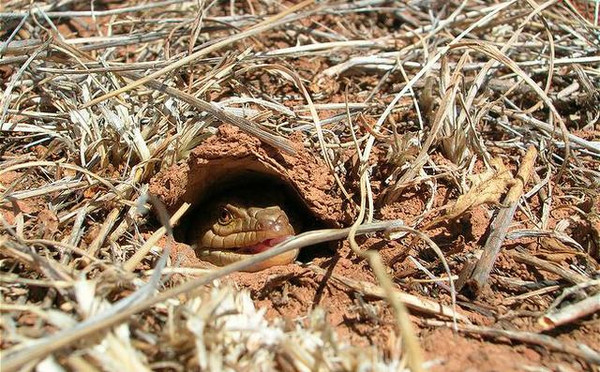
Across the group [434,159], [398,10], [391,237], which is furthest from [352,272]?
[398,10]

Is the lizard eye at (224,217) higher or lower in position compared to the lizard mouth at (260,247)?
higher

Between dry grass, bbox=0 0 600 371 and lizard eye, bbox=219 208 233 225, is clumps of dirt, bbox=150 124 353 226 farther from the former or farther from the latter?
lizard eye, bbox=219 208 233 225

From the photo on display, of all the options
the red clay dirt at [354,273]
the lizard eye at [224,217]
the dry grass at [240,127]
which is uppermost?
the dry grass at [240,127]

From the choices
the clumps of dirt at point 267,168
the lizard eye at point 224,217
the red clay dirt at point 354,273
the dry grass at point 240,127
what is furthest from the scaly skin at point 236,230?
the dry grass at point 240,127

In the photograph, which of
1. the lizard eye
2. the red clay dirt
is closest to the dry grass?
the red clay dirt

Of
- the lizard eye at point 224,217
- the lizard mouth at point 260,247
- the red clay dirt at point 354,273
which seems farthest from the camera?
the lizard eye at point 224,217

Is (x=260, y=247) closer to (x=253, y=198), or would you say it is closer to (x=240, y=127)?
(x=253, y=198)

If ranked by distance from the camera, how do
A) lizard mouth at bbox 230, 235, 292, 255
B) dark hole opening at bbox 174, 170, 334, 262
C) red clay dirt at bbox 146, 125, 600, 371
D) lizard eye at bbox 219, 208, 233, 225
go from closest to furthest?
red clay dirt at bbox 146, 125, 600, 371 → lizard mouth at bbox 230, 235, 292, 255 → dark hole opening at bbox 174, 170, 334, 262 → lizard eye at bbox 219, 208, 233, 225

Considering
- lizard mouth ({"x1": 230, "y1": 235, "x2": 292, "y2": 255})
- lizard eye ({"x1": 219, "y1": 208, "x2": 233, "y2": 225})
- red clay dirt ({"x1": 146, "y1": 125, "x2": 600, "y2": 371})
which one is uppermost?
red clay dirt ({"x1": 146, "y1": 125, "x2": 600, "y2": 371})

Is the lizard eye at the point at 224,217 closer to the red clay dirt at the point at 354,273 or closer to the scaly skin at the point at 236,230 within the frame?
the scaly skin at the point at 236,230

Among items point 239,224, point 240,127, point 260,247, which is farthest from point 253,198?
point 240,127
